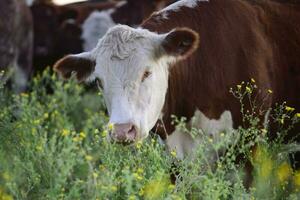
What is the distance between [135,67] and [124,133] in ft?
1.97

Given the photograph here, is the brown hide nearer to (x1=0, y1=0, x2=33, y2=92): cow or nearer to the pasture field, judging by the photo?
the pasture field

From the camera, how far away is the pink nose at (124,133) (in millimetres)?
5645

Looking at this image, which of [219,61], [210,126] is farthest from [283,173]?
[219,61]

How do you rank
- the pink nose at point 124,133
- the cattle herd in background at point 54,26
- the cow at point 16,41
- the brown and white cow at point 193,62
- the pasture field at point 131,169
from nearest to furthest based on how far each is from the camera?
the pasture field at point 131,169, the pink nose at point 124,133, the brown and white cow at point 193,62, the cow at point 16,41, the cattle herd in background at point 54,26

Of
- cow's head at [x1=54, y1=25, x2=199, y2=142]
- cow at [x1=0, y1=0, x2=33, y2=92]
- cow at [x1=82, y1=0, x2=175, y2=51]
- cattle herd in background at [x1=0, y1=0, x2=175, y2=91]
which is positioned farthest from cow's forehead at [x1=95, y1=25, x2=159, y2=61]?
cow at [x1=82, y1=0, x2=175, y2=51]

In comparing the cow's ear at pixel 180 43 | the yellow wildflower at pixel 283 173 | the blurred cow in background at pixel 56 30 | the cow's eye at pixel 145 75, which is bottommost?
the blurred cow in background at pixel 56 30

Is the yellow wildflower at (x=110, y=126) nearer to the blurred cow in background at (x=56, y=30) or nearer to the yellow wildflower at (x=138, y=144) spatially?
the yellow wildflower at (x=138, y=144)

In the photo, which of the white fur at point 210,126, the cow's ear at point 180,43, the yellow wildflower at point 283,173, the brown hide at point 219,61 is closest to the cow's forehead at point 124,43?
the cow's ear at point 180,43

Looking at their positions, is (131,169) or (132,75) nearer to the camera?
(131,169)

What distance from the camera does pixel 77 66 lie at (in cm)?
643

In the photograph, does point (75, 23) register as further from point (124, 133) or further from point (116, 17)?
point (124, 133)

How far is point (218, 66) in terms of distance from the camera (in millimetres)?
→ 6516

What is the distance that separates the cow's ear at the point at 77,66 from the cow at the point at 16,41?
4.73m

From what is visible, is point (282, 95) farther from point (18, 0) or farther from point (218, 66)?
point (18, 0)
